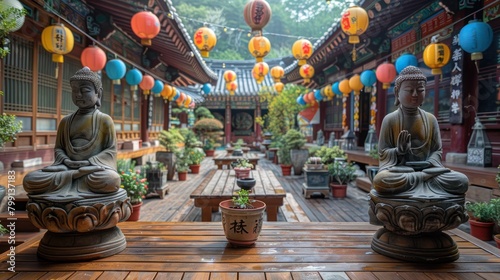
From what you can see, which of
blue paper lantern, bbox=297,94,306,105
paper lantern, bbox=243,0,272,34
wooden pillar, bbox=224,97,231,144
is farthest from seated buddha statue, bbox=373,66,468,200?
wooden pillar, bbox=224,97,231,144

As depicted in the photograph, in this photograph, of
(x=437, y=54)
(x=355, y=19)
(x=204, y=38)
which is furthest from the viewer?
(x=204, y=38)

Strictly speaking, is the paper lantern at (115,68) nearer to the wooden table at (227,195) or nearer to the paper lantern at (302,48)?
the wooden table at (227,195)

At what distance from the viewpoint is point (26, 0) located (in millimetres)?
5203

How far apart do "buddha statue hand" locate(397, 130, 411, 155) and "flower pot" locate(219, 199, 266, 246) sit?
1.37m

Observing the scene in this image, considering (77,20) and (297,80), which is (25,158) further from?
(297,80)

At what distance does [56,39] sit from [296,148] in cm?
758

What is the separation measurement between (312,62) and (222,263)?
1042 centimetres

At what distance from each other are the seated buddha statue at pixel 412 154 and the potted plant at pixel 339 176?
4.38m

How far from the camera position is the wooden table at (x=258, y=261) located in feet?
8.08

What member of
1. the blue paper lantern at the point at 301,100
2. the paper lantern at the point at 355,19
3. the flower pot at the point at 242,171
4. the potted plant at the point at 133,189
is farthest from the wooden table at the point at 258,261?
the blue paper lantern at the point at 301,100

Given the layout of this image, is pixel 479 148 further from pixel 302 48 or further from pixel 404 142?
pixel 302 48

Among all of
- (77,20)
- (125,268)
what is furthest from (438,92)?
(77,20)

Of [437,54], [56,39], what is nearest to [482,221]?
[437,54]

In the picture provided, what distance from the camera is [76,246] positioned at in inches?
107
